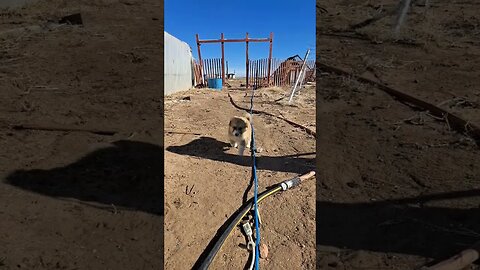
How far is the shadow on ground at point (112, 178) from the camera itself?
69.6 inches

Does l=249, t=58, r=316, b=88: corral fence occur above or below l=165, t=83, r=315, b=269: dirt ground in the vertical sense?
A: above

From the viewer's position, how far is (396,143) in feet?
8.63

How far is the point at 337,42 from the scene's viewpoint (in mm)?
3441

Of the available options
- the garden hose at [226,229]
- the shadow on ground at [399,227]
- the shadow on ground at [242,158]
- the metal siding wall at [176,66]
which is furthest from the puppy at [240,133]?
the metal siding wall at [176,66]

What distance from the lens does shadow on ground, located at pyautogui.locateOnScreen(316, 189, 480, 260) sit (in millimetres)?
1482

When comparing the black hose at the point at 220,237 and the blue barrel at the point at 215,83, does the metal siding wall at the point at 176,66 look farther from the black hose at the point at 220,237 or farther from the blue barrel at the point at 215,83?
the black hose at the point at 220,237

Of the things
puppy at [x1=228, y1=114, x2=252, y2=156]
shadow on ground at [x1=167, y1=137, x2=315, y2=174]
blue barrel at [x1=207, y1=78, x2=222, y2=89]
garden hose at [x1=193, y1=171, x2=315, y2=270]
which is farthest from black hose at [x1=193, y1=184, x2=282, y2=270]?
blue barrel at [x1=207, y1=78, x2=222, y2=89]

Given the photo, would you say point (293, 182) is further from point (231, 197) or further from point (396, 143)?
point (396, 143)

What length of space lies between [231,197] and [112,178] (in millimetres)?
847

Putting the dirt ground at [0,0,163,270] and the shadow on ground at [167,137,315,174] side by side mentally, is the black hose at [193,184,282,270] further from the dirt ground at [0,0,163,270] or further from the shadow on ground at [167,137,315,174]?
the shadow on ground at [167,137,315,174]

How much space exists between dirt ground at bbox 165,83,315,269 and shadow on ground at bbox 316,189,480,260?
0.39ft

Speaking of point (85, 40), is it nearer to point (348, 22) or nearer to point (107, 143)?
point (107, 143)

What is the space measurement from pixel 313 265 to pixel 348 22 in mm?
3197

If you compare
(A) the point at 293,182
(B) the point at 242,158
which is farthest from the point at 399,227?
(B) the point at 242,158
